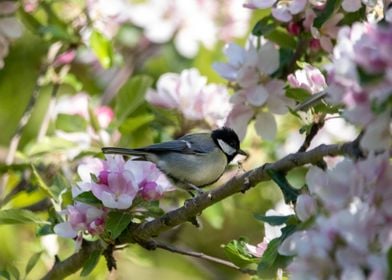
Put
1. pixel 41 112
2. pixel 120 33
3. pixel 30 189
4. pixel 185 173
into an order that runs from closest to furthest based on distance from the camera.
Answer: pixel 185 173 < pixel 30 189 < pixel 120 33 < pixel 41 112

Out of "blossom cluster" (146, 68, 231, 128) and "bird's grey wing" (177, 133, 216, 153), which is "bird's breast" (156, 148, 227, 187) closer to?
"bird's grey wing" (177, 133, 216, 153)

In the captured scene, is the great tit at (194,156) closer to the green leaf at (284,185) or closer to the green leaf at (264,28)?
the green leaf at (264,28)

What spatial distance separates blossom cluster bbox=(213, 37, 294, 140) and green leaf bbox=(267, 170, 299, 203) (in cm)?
43

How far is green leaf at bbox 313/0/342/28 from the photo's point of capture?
1602 mm

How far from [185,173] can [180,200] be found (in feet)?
1.73

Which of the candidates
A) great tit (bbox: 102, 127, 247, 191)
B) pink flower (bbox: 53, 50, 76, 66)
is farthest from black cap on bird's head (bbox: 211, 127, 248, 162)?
pink flower (bbox: 53, 50, 76, 66)

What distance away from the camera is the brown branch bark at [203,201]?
48.9 inches

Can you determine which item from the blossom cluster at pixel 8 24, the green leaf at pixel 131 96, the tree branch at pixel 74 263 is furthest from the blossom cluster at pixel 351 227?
the blossom cluster at pixel 8 24

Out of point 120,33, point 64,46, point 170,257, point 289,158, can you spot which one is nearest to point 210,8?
point 120,33

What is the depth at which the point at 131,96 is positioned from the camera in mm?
2176

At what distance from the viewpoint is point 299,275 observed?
106 cm

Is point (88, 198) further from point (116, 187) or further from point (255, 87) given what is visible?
point (255, 87)

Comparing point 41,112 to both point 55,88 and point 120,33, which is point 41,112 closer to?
point 120,33

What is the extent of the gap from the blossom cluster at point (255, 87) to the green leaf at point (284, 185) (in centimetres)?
43
